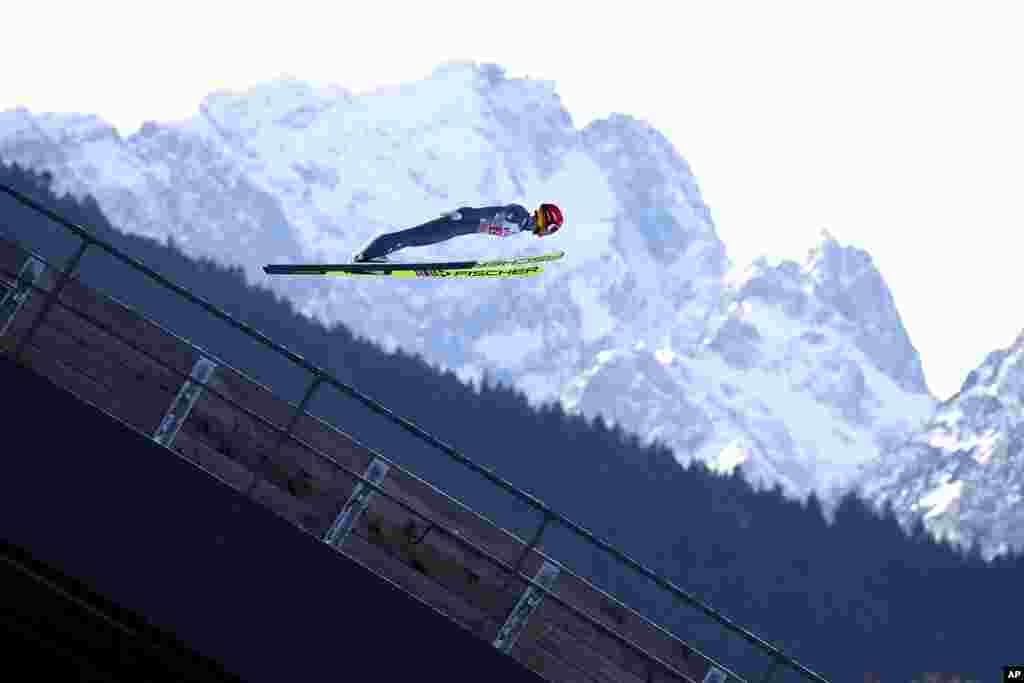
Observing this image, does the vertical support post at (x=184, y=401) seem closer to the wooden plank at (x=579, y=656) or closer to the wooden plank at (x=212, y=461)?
the wooden plank at (x=212, y=461)

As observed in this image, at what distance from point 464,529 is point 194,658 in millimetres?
2967

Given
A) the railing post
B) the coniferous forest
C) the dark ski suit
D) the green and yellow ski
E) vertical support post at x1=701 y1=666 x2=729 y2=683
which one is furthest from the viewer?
the coniferous forest

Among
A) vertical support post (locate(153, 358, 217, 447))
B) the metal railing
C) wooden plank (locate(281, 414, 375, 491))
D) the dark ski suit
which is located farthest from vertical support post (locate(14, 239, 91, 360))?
the dark ski suit

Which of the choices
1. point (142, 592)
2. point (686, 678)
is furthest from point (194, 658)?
point (686, 678)

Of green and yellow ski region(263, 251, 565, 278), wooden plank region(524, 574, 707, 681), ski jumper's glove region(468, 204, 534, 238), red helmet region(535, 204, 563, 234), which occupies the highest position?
red helmet region(535, 204, 563, 234)

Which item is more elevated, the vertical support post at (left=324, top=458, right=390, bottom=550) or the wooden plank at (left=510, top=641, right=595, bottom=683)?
the vertical support post at (left=324, top=458, right=390, bottom=550)

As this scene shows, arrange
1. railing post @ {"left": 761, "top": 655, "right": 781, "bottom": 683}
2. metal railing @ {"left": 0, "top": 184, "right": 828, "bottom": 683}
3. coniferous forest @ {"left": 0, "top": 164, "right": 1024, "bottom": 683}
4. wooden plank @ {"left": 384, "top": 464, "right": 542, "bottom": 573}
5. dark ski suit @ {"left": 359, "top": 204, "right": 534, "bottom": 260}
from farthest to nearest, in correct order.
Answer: coniferous forest @ {"left": 0, "top": 164, "right": 1024, "bottom": 683} → dark ski suit @ {"left": 359, "top": 204, "right": 534, "bottom": 260} → wooden plank @ {"left": 384, "top": 464, "right": 542, "bottom": 573} → railing post @ {"left": 761, "top": 655, "right": 781, "bottom": 683} → metal railing @ {"left": 0, "top": 184, "right": 828, "bottom": 683}

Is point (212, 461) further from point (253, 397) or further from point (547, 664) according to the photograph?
point (547, 664)

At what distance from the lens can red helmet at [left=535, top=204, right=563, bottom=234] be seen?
22.1 m

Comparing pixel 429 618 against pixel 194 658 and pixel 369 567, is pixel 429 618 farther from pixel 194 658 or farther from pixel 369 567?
pixel 194 658

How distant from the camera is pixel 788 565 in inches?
5965

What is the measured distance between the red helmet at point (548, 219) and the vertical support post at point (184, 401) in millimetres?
9335

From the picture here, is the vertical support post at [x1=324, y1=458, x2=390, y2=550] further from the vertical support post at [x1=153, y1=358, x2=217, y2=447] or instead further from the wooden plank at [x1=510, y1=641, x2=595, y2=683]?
the wooden plank at [x1=510, y1=641, x2=595, y2=683]

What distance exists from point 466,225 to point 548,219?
1.31m
